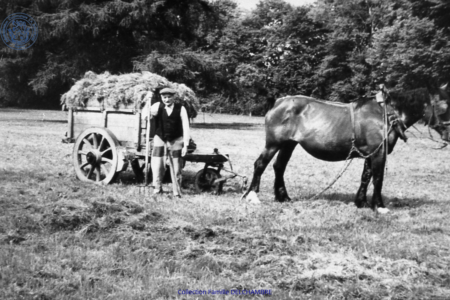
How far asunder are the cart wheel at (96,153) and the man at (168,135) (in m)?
1.03

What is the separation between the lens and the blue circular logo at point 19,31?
91.9 feet

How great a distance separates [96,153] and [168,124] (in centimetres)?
176

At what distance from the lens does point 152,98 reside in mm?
9328

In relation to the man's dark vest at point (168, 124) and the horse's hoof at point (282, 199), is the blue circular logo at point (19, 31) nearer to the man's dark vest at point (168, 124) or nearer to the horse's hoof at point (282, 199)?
the man's dark vest at point (168, 124)

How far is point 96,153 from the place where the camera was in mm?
9430

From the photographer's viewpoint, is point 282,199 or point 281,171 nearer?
point 282,199

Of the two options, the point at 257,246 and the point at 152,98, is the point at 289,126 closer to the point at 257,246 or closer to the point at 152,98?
the point at 152,98

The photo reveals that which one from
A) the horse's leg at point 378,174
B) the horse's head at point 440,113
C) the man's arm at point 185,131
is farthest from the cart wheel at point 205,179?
the horse's head at point 440,113

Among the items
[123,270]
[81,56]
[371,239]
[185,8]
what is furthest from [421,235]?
[185,8]

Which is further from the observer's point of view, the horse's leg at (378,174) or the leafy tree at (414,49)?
the leafy tree at (414,49)

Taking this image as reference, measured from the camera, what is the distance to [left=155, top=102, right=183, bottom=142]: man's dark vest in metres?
8.62

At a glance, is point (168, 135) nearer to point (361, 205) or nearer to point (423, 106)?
point (361, 205)

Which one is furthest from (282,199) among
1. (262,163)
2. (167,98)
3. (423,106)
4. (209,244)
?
(209,244)

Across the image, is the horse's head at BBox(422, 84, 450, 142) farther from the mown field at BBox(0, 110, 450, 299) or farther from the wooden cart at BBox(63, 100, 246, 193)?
the wooden cart at BBox(63, 100, 246, 193)
